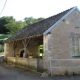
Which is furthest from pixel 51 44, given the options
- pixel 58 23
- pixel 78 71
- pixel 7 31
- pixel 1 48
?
pixel 7 31

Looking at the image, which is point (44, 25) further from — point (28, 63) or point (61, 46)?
point (28, 63)

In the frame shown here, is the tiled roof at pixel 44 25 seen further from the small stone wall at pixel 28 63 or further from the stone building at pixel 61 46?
the small stone wall at pixel 28 63

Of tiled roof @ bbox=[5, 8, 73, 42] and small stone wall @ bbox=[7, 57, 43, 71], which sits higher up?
tiled roof @ bbox=[5, 8, 73, 42]

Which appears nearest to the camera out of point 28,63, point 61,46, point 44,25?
point 61,46

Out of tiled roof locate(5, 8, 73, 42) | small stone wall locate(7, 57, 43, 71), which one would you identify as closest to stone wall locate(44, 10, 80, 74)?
tiled roof locate(5, 8, 73, 42)

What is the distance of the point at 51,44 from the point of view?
13.5m

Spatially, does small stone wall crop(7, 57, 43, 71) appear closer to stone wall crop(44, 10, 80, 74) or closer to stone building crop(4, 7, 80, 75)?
stone building crop(4, 7, 80, 75)

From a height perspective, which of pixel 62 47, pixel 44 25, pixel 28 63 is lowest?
pixel 28 63

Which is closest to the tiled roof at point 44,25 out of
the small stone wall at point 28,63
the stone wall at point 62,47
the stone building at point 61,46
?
the stone building at point 61,46

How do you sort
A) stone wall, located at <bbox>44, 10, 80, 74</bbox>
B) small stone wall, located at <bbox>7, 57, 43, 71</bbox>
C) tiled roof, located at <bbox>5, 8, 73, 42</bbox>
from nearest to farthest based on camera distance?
stone wall, located at <bbox>44, 10, 80, 74</bbox>, small stone wall, located at <bbox>7, 57, 43, 71</bbox>, tiled roof, located at <bbox>5, 8, 73, 42</bbox>

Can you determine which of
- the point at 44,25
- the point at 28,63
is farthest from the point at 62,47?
the point at 28,63

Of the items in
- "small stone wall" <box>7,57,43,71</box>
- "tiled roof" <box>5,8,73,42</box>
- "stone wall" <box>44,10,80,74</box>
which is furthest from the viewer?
"tiled roof" <box>5,8,73,42</box>

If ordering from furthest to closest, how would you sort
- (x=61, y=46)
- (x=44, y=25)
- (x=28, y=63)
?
(x=28, y=63) → (x=44, y=25) → (x=61, y=46)

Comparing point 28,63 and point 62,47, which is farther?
point 28,63
